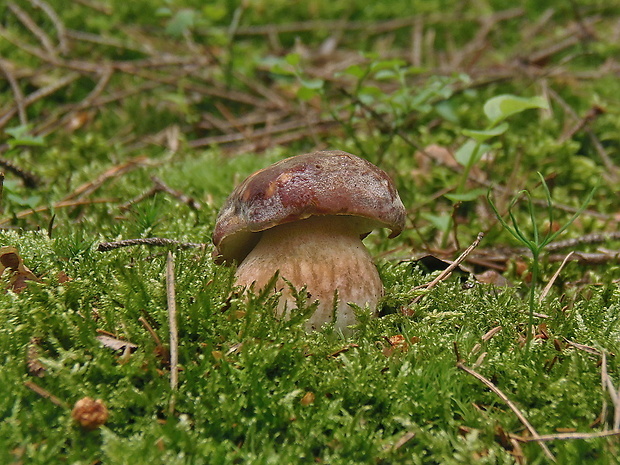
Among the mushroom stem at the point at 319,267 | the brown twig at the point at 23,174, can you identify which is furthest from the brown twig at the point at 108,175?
the mushroom stem at the point at 319,267

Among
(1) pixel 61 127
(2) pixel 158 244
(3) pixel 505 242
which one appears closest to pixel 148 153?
(1) pixel 61 127

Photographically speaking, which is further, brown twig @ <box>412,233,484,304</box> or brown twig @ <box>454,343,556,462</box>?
brown twig @ <box>412,233,484,304</box>

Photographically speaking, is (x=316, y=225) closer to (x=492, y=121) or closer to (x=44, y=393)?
(x=44, y=393)

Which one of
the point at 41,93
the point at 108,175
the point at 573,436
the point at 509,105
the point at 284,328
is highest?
the point at 41,93

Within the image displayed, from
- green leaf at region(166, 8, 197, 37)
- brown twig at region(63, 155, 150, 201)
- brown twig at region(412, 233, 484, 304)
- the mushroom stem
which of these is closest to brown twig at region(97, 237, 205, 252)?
the mushroom stem

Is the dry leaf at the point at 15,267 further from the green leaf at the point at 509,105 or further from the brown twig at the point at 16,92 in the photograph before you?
the brown twig at the point at 16,92

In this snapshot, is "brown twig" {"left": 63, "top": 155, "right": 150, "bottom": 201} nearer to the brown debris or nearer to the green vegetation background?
the green vegetation background

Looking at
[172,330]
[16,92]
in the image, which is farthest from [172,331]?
[16,92]
